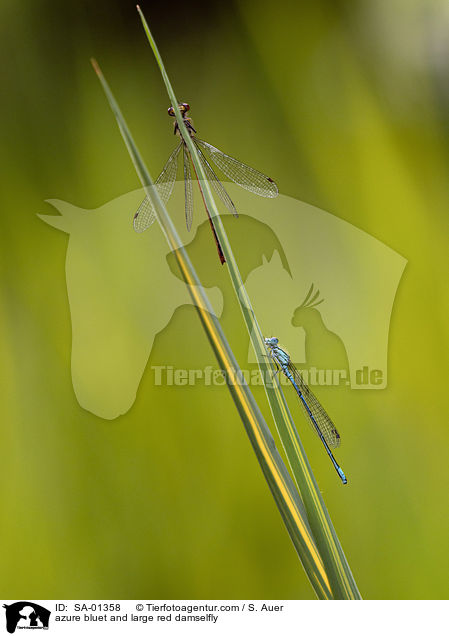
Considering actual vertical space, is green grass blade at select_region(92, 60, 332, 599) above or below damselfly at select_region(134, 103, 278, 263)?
below

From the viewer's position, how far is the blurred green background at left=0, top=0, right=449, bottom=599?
909mm

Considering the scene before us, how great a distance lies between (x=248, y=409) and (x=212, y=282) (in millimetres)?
598

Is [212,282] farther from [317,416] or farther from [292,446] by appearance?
[292,446]

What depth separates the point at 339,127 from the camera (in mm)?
Result: 982

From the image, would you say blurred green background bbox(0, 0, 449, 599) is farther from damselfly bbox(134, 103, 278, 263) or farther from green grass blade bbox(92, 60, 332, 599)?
green grass blade bbox(92, 60, 332, 599)

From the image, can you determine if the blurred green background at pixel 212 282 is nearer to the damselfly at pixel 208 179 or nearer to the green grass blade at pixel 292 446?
the damselfly at pixel 208 179

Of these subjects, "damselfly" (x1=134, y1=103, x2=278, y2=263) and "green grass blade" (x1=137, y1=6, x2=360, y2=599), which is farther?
"damselfly" (x1=134, y1=103, x2=278, y2=263)

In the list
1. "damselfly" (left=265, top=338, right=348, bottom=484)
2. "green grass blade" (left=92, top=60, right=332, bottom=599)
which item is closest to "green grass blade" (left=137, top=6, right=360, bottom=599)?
"green grass blade" (left=92, top=60, right=332, bottom=599)

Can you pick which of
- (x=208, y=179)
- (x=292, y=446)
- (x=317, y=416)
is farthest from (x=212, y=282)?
(x=292, y=446)

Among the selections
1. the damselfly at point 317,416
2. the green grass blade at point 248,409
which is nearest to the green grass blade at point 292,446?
the green grass blade at point 248,409

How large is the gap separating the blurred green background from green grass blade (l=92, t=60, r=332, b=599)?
0.51 m

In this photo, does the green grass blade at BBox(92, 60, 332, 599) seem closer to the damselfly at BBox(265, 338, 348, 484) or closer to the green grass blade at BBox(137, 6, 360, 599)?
the green grass blade at BBox(137, 6, 360, 599)

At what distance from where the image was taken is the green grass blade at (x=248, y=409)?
13.1 inches

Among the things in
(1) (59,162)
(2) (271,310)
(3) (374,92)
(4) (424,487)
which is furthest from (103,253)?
(4) (424,487)
